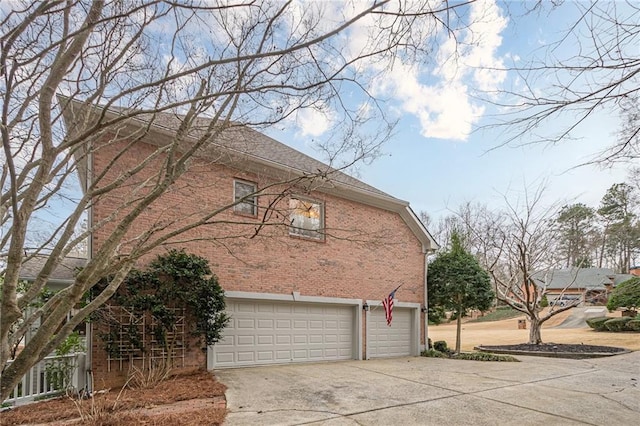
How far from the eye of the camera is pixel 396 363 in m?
12.4

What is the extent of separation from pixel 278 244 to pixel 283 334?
8.29ft

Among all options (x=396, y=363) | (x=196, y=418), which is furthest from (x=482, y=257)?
(x=196, y=418)

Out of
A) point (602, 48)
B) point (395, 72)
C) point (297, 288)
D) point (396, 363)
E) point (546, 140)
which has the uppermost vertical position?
point (395, 72)

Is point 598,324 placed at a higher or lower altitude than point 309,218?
lower

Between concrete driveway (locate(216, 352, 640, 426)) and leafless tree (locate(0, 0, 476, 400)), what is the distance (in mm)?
3563

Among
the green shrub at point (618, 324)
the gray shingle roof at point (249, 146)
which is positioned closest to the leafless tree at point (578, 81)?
the gray shingle roof at point (249, 146)

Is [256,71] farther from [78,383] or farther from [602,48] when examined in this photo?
[78,383]

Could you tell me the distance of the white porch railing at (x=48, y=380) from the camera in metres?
7.28

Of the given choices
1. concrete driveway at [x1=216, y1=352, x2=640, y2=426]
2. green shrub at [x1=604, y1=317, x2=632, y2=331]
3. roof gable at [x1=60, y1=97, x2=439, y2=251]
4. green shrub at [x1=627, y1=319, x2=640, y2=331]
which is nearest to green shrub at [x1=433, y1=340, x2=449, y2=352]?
roof gable at [x1=60, y1=97, x2=439, y2=251]

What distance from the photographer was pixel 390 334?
14352 millimetres

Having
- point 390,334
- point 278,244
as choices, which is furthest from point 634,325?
point 278,244

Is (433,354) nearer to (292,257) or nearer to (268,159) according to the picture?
(292,257)

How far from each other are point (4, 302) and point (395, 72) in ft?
13.0

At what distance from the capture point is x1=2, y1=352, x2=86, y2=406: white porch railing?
23.9 ft
